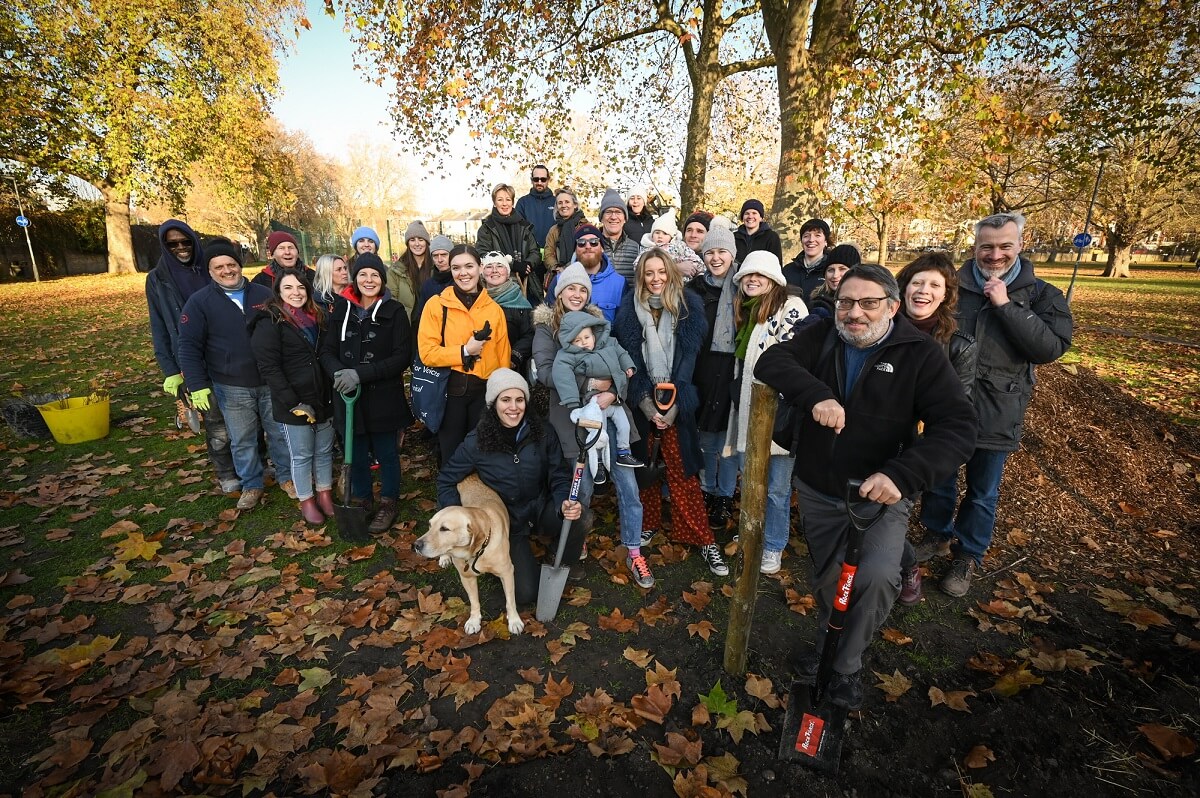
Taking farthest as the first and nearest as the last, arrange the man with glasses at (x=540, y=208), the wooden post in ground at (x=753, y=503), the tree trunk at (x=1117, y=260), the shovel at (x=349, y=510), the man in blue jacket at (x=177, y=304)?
1. the tree trunk at (x=1117, y=260)
2. the man with glasses at (x=540, y=208)
3. the man in blue jacket at (x=177, y=304)
4. the shovel at (x=349, y=510)
5. the wooden post in ground at (x=753, y=503)

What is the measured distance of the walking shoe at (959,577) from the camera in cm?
386

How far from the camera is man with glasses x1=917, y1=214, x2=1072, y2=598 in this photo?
137 inches

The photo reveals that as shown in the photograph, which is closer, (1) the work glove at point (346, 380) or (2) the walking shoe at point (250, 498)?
(1) the work glove at point (346, 380)

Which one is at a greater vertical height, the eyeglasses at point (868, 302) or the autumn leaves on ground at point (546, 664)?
the eyeglasses at point (868, 302)

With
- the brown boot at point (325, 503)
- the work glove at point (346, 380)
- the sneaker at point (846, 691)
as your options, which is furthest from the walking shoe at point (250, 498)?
the sneaker at point (846, 691)

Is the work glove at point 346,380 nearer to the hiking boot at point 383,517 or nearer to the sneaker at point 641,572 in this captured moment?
the hiking boot at point 383,517

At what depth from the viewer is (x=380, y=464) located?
490 cm

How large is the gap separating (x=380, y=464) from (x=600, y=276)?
275 cm

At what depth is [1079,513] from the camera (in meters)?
4.79

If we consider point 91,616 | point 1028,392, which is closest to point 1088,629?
point 1028,392

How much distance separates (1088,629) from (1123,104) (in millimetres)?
7427

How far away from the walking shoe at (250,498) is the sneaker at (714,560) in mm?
4413

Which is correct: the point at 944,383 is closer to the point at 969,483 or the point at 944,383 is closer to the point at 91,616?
the point at 969,483

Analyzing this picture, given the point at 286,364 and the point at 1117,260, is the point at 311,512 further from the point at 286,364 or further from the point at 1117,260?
the point at 1117,260
